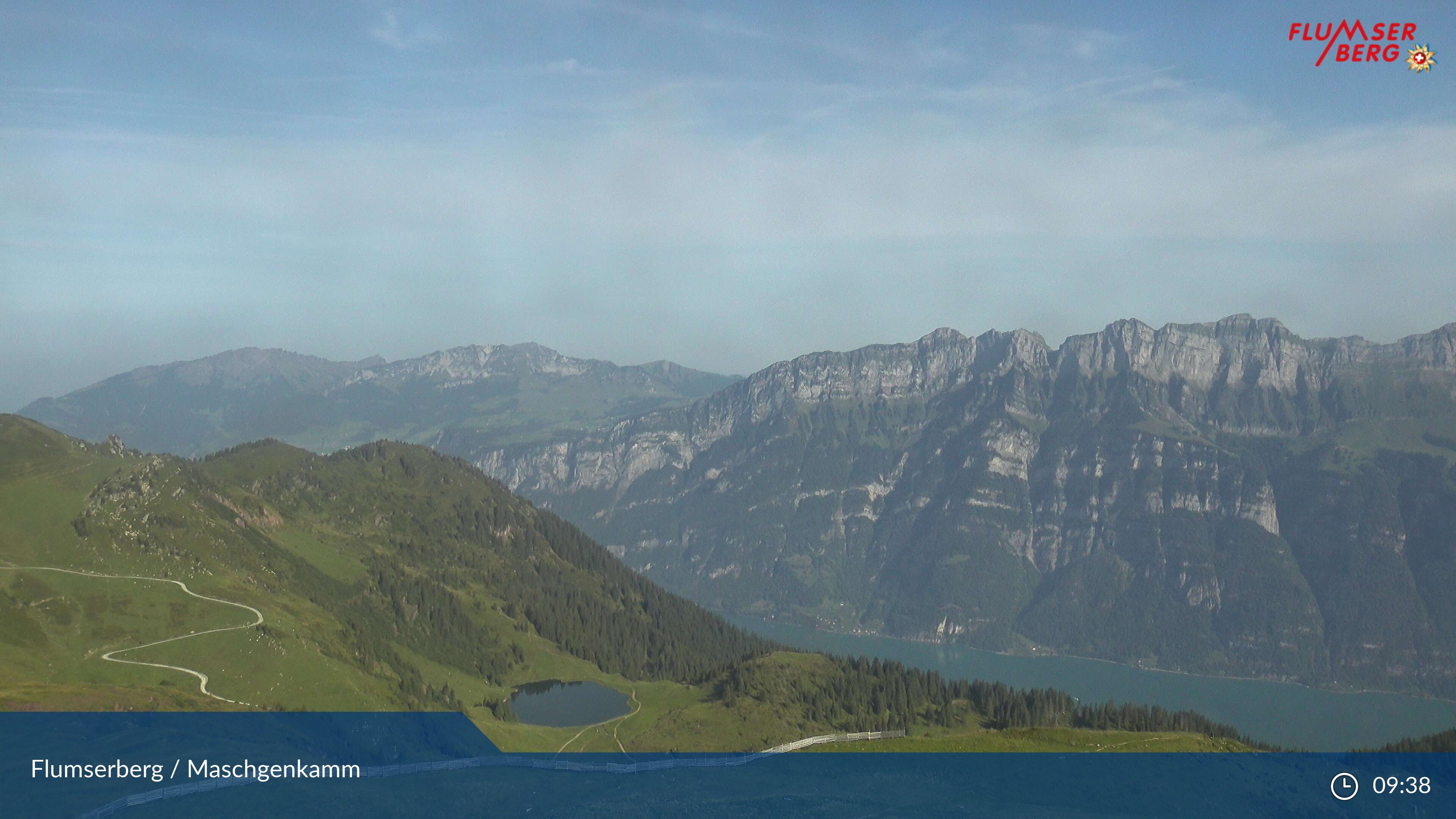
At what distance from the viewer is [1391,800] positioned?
145 m

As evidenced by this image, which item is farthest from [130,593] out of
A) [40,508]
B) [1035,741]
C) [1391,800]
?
[1391,800]

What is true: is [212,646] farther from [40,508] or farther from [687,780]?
[687,780]

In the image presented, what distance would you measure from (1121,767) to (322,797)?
97.7 m

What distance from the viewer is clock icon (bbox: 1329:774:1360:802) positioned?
5517 inches
